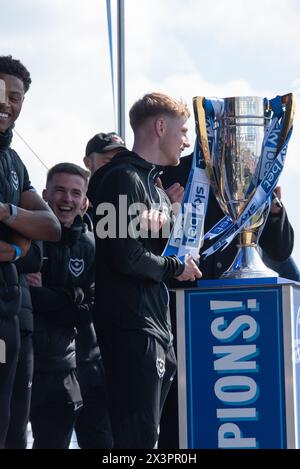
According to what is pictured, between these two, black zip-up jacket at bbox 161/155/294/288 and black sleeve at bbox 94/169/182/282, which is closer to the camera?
black sleeve at bbox 94/169/182/282

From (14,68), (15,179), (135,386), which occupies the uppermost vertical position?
(14,68)

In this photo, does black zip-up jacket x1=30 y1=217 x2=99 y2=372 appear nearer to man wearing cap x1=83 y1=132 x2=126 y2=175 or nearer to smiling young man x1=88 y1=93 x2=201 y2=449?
man wearing cap x1=83 y1=132 x2=126 y2=175

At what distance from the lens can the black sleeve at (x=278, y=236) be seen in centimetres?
435

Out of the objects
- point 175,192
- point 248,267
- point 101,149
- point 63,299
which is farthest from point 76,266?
point 248,267

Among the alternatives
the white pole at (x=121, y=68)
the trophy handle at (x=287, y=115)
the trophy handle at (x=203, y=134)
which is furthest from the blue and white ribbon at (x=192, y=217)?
the white pole at (x=121, y=68)

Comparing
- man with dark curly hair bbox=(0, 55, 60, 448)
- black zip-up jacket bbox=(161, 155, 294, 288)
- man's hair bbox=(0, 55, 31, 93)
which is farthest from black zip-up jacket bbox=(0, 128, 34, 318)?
black zip-up jacket bbox=(161, 155, 294, 288)

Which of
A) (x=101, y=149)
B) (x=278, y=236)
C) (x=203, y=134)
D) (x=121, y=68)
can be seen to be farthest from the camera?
(x=121, y=68)

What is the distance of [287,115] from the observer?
13.3ft

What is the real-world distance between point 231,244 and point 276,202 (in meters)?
0.30

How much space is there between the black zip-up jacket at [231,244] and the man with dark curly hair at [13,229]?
815 millimetres

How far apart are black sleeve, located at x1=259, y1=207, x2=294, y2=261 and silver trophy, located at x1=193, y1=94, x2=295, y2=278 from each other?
0.28 metres

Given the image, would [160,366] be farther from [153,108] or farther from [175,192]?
[153,108]

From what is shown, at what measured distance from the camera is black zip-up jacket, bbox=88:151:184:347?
3555 mm
